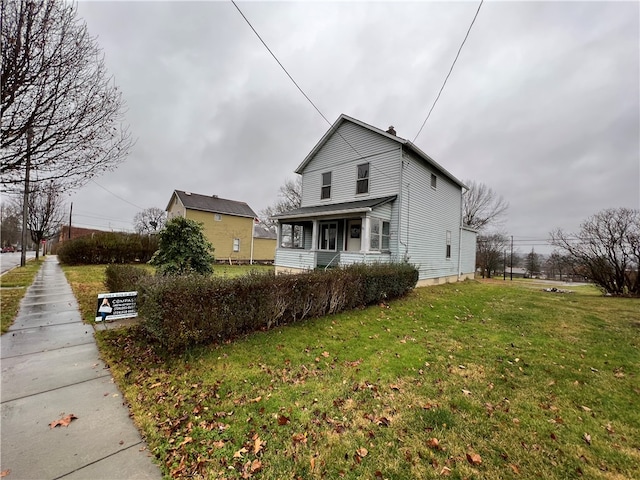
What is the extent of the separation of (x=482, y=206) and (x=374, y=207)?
29.4m

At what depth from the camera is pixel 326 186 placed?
1580 centimetres

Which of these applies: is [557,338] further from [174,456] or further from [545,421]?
[174,456]

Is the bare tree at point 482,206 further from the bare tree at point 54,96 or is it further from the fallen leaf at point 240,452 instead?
the fallen leaf at point 240,452

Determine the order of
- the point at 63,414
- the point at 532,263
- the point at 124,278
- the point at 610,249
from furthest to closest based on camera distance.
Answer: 1. the point at 532,263
2. the point at 610,249
3. the point at 124,278
4. the point at 63,414

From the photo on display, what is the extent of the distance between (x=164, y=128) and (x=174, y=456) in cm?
1848

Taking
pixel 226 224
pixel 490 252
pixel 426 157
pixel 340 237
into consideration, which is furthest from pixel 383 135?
pixel 490 252

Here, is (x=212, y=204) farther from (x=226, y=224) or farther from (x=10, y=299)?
(x=10, y=299)

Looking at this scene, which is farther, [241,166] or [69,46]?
[241,166]

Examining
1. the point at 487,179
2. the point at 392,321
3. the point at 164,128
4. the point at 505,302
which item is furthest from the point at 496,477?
the point at 487,179

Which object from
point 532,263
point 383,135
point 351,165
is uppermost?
point 383,135

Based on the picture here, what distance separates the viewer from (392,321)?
23.3 feet

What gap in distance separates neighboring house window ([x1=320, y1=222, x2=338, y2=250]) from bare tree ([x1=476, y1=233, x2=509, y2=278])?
93.7 ft

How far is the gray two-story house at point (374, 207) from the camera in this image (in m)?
12.6

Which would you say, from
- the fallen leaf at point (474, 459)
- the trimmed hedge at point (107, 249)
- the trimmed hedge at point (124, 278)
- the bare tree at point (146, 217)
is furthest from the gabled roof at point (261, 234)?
the bare tree at point (146, 217)
